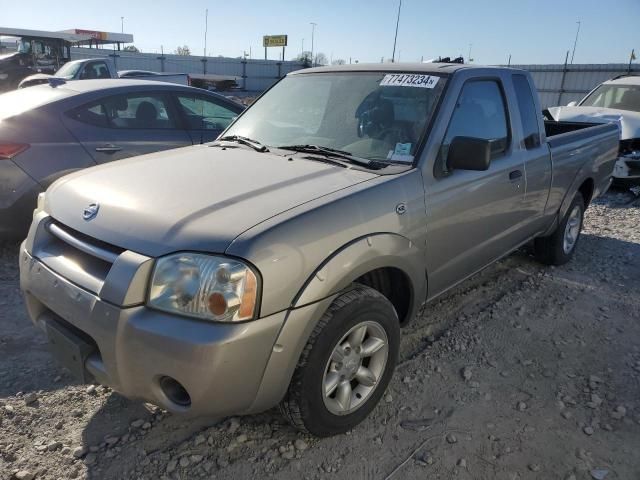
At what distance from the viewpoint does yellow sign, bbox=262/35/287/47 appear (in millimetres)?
54125

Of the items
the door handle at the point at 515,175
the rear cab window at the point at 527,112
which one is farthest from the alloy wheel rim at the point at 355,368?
the rear cab window at the point at 527,112

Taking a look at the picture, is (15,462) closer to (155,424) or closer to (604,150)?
(155,424)

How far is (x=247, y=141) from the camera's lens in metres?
3.36

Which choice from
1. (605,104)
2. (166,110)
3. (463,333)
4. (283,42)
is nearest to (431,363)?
(463,333)

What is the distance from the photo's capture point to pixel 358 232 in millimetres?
2369

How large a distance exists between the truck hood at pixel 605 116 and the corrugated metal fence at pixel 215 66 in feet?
76.5

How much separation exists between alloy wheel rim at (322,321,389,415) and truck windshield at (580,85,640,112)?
937 cm

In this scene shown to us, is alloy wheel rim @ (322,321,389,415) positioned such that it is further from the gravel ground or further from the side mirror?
the side mirror

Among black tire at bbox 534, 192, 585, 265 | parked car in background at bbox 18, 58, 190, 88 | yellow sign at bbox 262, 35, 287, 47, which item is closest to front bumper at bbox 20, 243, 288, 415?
black tire at bbox 534, 192, 585, 265

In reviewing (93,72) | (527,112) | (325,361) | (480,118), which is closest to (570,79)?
(93,72)

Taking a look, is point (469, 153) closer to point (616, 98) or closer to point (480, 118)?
point (480, 118)

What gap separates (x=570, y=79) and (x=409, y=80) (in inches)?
742

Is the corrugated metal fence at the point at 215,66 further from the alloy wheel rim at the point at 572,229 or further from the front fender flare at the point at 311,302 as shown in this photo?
the front fender flare at the point at 311,302

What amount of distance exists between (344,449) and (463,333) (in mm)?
1523
